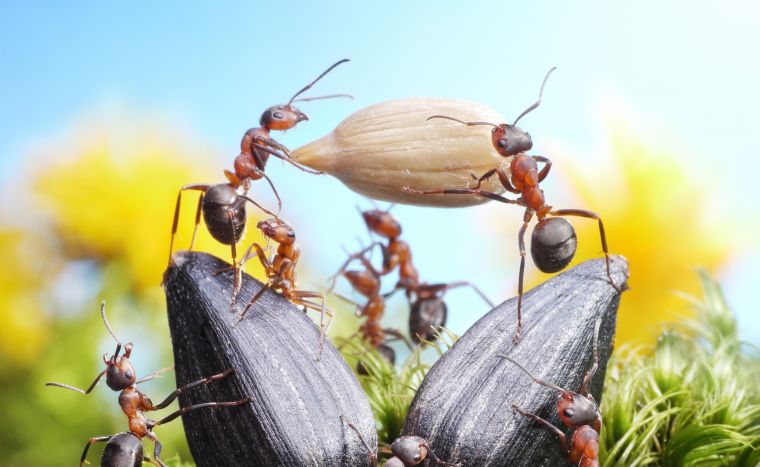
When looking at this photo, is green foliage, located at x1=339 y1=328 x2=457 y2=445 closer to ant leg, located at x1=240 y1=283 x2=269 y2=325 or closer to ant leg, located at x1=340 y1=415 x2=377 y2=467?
ant leg, located at x1=340 y1=415 x2=377 y2=467

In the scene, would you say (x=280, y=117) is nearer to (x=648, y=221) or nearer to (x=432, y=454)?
(x=432, y=454)

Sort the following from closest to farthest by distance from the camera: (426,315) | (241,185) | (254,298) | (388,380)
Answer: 1. (254,298)
2. (241,185)
3. (388,380)
4. (426,315)

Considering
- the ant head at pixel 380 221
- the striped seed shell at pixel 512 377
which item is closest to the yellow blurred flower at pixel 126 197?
the ant head at pixel 380 221

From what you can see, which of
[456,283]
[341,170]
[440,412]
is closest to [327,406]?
[440,412]

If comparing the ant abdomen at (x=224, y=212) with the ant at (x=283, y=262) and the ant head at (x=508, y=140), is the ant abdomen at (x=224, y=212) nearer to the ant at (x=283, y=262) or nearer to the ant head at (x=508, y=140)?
the ant at (x=283, y=262)

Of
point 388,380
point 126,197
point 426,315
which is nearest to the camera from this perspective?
point 388,380

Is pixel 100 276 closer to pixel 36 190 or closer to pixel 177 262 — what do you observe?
pixel 36 190

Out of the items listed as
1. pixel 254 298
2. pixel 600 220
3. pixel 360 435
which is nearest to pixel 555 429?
pixel 360 435

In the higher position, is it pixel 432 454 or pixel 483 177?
pixel 483 177
